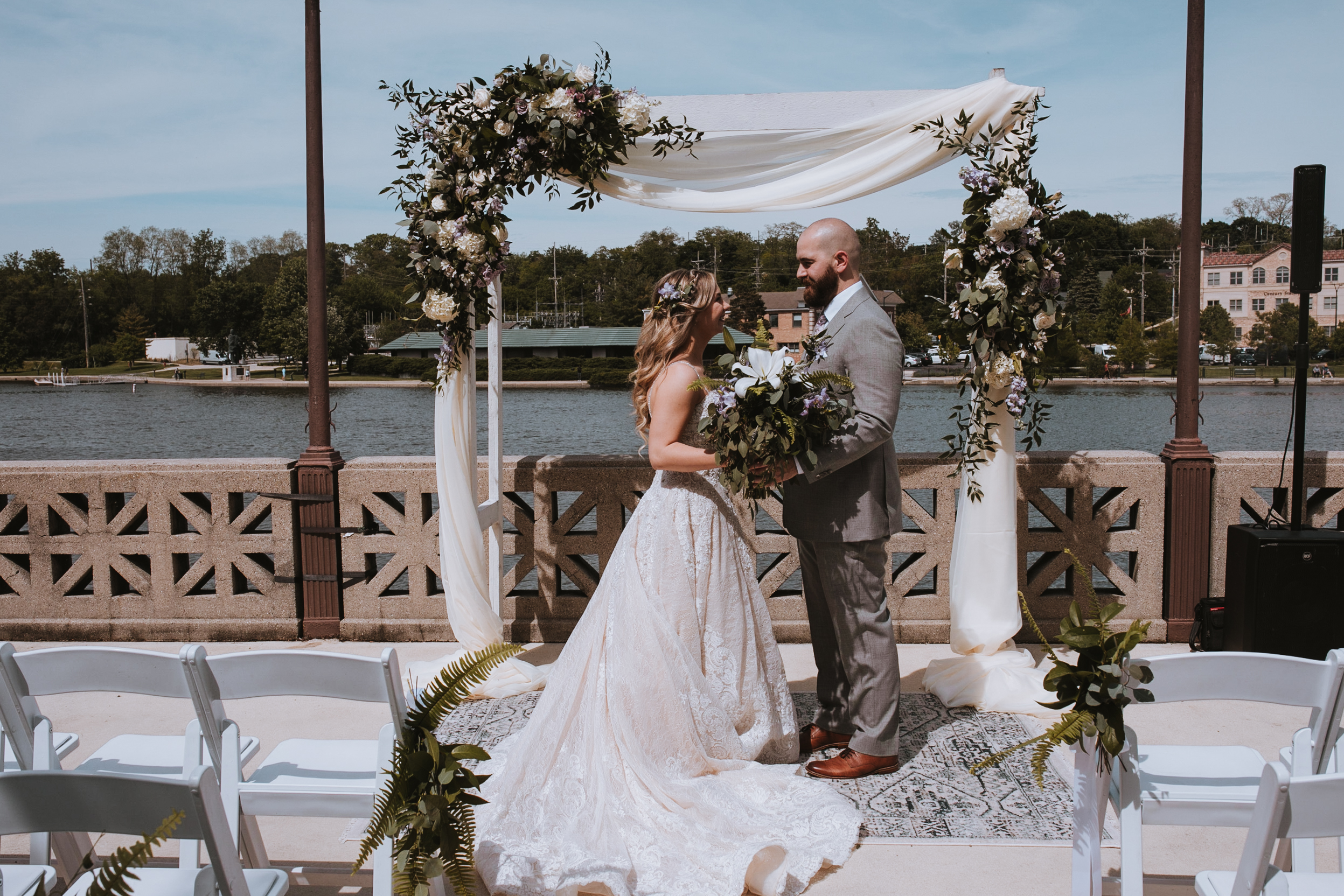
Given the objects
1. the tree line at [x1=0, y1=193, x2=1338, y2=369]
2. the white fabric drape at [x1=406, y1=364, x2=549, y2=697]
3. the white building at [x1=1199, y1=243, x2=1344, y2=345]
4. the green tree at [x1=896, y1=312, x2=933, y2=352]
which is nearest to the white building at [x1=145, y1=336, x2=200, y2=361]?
the tree line at [x1=0, y1=193, x2=1338, y2=369]

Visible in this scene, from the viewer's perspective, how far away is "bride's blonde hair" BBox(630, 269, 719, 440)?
357 centimetres

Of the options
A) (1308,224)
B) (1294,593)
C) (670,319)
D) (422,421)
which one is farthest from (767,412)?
(422,421)

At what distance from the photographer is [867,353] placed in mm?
3602

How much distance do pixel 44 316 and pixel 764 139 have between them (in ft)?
→ 178

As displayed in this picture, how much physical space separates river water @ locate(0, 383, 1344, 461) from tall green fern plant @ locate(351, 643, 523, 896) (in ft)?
45.0

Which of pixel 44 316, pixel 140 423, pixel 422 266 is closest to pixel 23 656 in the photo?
pixel 422 266

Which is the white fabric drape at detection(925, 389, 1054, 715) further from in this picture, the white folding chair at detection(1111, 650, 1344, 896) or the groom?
the white folding chair at detection(1111, 650, 1344, 896)

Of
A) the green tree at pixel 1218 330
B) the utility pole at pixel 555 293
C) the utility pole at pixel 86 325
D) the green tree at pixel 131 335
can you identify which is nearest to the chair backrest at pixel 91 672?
the utility pole at pixel 555 293

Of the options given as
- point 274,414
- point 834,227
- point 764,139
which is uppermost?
point 764,139

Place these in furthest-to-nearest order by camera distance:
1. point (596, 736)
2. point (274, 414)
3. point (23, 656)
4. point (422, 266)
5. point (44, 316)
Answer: point (44, 316), point (274, 414), point (422, 266), point (596, 736), point (23, 656)

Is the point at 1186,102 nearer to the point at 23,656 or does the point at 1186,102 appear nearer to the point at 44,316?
the point at 23,656

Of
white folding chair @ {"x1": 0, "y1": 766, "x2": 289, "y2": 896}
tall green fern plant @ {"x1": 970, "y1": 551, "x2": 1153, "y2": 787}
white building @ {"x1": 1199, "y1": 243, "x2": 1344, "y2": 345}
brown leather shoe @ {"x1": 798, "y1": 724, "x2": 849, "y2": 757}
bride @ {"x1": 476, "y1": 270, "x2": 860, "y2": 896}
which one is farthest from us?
white building @ {"x1": 1199, "y1": 243, "x2": 1344, "y2": 345}

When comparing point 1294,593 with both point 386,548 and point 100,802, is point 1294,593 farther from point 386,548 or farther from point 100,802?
point 100,802

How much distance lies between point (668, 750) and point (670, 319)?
153cm
